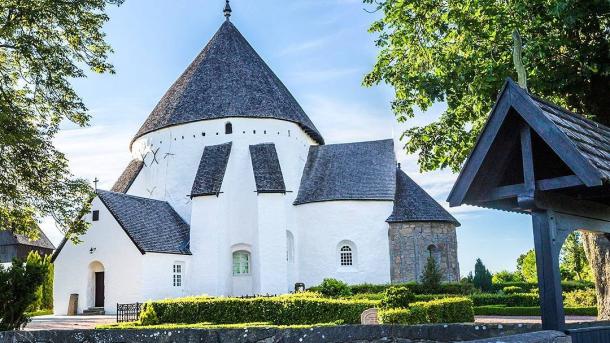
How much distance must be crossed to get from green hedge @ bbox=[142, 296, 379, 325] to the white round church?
6.80 meters

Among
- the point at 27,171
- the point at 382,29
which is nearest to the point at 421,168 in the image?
the point at 382,29

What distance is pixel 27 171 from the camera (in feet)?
58.8

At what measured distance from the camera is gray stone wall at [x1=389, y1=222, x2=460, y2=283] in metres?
29.3

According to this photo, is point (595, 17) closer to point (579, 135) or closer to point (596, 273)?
point (596, 273)

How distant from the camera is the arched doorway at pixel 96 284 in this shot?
28.1m

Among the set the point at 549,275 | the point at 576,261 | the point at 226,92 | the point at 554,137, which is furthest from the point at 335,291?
the point at 576,261

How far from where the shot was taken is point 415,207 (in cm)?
3039

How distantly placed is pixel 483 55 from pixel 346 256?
19700mm

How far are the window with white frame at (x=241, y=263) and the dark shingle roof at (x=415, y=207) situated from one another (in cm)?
793

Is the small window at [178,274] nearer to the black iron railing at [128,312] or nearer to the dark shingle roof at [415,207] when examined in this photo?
the black iron railing at [128,312]

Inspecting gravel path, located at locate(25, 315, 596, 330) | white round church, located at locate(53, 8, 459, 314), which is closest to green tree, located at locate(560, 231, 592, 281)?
white round church, located at locate(53, 8, 459, 314)

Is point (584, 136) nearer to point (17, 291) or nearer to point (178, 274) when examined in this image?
point (17, 291)

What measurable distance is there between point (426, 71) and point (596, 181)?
31.5ft

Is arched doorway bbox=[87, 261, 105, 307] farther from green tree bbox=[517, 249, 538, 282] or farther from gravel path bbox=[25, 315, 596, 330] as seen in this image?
green tree bbox=[517, 249, 538, 282]
